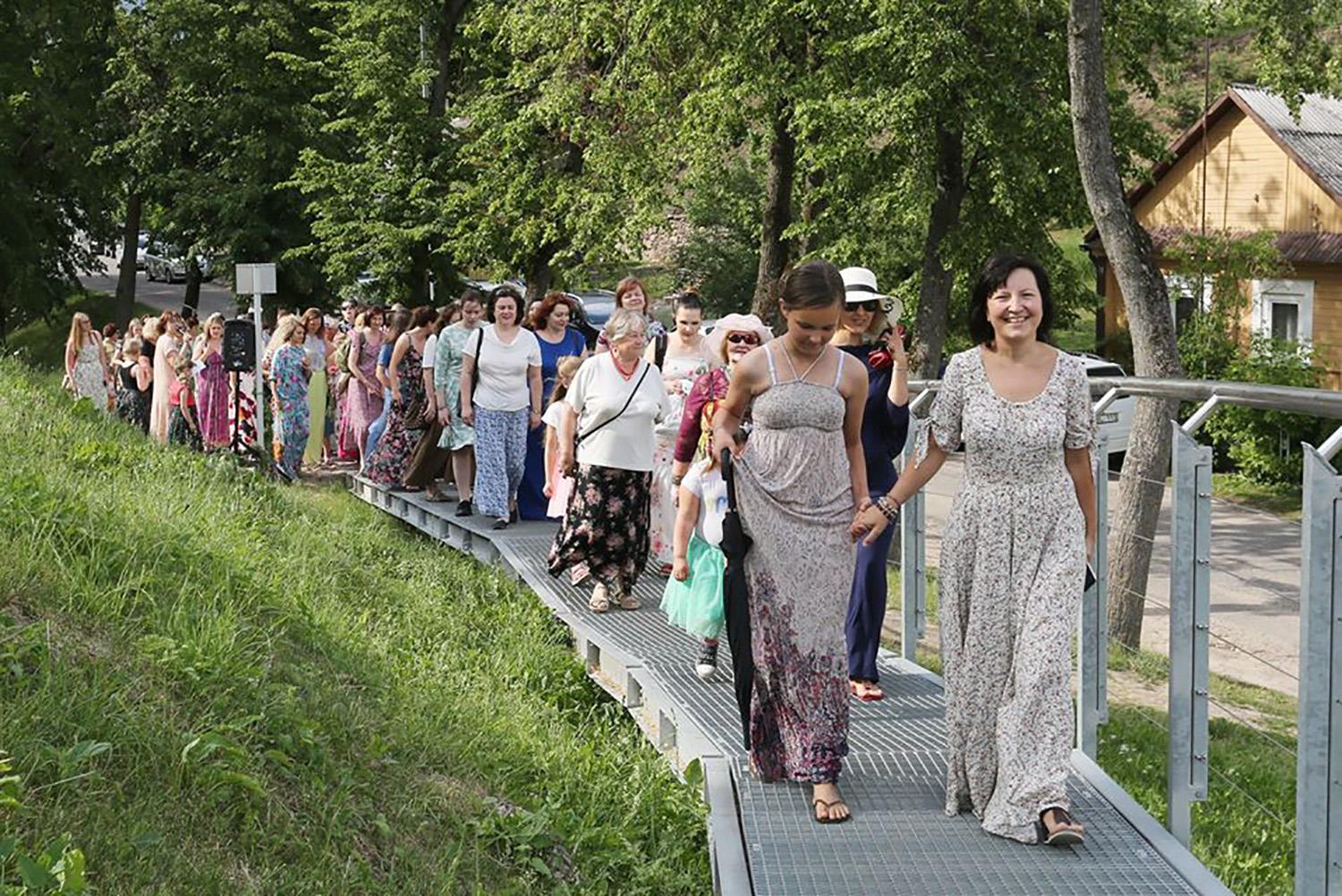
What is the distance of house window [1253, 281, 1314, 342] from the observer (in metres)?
35.5

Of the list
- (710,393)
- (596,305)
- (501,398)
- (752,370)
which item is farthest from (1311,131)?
(752,370)

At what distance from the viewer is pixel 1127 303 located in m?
14.7

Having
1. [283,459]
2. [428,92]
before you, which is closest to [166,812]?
[283,459]

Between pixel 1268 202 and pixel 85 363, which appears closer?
pixel 85 363

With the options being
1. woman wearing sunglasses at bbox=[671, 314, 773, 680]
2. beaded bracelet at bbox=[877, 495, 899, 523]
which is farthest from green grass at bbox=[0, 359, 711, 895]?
beaded bracelet at bbox=[877, 495, 899, 523]

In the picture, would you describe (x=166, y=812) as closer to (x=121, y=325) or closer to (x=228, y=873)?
(x=228, y=873)

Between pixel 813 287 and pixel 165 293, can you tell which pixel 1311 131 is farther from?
pixel 165 293

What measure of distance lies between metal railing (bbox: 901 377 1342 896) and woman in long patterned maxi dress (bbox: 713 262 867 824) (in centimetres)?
89

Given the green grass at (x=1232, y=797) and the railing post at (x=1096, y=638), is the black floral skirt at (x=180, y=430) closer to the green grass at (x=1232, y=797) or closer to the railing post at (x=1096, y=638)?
the green grass at (x=1232, y=797)

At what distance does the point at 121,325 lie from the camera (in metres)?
44.3

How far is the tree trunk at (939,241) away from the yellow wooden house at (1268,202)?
39.9 feet

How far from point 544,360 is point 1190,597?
8.35 m

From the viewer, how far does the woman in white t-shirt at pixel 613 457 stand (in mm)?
10312

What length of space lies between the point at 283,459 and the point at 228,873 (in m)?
15.0
